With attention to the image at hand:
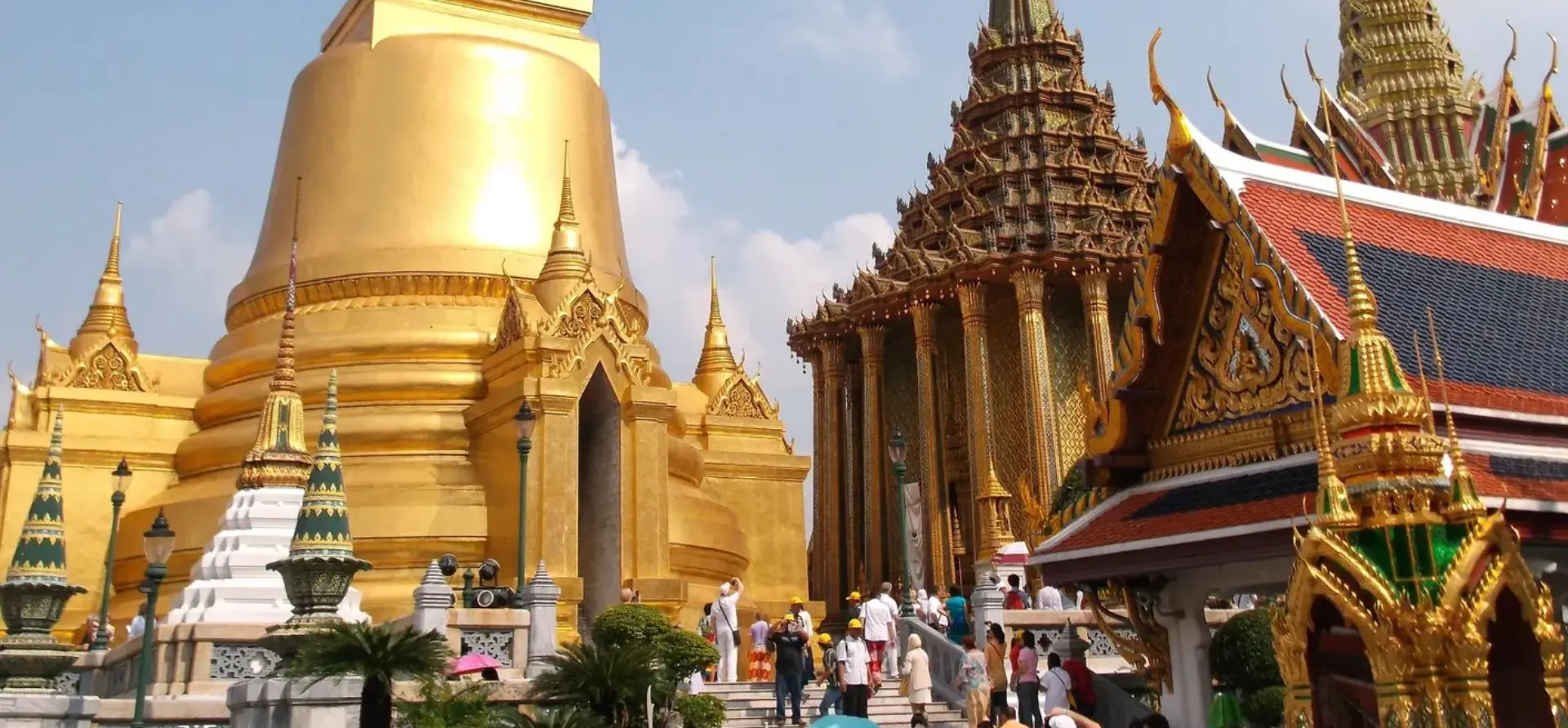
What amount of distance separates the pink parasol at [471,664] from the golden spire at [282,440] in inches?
210

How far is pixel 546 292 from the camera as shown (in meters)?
18.6

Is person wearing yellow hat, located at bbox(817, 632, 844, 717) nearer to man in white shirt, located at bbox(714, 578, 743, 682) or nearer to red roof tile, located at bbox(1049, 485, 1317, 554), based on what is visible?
man in white shirt, located at bbox(714, 578, 743, 682)

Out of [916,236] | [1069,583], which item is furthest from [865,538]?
[1069,583]

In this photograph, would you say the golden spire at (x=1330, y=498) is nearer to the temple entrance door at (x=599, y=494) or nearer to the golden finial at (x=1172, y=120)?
the golden finial at (x=1172, y=120)

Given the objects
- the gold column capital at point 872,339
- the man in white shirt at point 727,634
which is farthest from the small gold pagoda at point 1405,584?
the gold column capital at point 872,339

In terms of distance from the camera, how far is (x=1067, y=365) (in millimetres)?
29406

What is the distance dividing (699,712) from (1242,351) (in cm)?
508

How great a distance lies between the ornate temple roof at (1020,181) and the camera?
2880cm

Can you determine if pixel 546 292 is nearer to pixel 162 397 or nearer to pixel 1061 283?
pixel 162 397

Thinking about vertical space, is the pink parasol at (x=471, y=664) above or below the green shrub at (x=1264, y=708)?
above

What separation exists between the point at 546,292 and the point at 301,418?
3805 mm

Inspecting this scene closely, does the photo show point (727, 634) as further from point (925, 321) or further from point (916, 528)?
point (925, 321)

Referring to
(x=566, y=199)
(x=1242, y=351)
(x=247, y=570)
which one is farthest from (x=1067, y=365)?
(x=1242, y=351)

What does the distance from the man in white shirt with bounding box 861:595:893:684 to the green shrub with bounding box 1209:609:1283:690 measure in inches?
152
